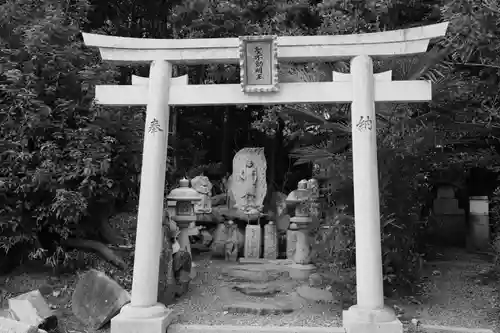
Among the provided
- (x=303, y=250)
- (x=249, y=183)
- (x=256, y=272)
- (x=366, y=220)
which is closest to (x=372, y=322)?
(x=366, y=220)

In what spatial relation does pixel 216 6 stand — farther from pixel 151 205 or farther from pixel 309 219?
pixel 151 205

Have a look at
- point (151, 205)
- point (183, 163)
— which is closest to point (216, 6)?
point (183, 163)

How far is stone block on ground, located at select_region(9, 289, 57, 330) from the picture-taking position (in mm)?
5016

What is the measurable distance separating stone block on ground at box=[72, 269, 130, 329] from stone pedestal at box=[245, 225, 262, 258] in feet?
11.6

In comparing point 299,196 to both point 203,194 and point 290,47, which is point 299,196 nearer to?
point 203,194

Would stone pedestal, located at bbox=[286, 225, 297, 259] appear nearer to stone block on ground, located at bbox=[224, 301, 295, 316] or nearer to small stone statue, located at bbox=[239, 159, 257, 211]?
small stone statue, located at bbox=[239, 159, 257, 211]

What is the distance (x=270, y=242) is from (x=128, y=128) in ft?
12.2

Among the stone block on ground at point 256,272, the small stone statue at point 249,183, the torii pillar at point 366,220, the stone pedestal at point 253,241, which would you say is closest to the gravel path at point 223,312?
the stone block on ground at point 256,272

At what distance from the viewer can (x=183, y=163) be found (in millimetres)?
13266

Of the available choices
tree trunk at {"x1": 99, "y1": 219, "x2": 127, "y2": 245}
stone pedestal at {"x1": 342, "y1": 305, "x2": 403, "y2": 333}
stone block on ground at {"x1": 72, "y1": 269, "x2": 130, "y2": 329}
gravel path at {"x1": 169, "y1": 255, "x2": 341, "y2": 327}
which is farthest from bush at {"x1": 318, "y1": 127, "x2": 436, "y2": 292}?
tree trunk at {"x1": 99, "y1": 219, "x2": 127, "y2": 245}

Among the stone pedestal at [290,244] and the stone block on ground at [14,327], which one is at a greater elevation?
the stone pedestal at [290,244]

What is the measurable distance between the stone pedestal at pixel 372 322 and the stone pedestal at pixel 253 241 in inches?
170

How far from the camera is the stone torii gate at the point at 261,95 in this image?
4566mm

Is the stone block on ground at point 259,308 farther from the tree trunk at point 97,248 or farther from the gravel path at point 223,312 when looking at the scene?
the tree trunk at point 97,248
